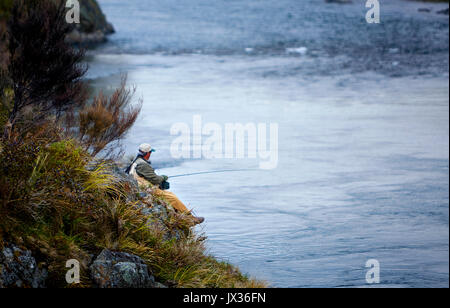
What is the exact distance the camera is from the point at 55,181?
8039mm

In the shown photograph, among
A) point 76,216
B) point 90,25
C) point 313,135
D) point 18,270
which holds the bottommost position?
point 18,270

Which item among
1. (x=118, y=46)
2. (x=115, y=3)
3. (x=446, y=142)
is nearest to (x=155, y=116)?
(x=446, y=142)

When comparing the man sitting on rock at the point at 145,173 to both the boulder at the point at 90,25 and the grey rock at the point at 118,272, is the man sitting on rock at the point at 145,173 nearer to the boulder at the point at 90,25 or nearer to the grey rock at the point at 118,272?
Result: the grey rock at the point at 118,272

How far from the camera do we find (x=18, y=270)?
6.91m

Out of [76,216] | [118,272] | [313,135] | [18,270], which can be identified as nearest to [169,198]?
[76,216]

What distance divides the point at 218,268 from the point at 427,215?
10638 millimetres

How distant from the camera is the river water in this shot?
48.6ft

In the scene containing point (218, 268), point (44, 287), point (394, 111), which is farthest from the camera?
point (394, 111)

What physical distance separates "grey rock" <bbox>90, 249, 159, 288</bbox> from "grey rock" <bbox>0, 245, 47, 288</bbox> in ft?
2.19

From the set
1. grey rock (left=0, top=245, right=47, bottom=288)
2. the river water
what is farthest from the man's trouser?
grey rock (left=0, top=245, right=47, bottom=288)

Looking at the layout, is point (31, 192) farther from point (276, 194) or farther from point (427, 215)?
point (427, 215)

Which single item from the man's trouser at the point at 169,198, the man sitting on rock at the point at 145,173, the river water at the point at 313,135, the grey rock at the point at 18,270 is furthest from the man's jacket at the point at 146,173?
the grey rock at the point at 18,270

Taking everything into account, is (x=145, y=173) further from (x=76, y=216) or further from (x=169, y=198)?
(x=76, y=216)

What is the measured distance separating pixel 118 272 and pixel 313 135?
68.5 feet
